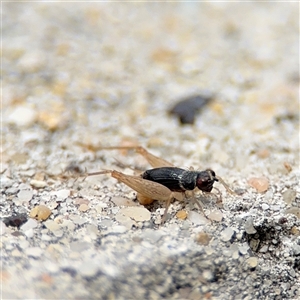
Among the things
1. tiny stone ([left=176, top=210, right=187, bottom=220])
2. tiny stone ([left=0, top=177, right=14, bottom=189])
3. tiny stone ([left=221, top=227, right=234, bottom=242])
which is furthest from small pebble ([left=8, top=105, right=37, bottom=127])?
tiny stone ([left=221, top=227, right=234, bottom=242])

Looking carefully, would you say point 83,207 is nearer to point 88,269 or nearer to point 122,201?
point 122,201

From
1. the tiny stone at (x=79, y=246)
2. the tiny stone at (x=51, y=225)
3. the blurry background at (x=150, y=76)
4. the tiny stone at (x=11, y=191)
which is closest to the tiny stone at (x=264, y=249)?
the blurry background at (x=150, y=76)

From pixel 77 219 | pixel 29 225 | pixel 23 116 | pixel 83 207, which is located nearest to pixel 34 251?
pixel 29 225

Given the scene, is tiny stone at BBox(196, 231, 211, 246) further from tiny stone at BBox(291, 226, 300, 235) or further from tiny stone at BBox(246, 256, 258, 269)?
tiny stone at BBox(291, 226, 300, 235)

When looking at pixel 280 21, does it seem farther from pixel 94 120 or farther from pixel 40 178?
pixel 40 178

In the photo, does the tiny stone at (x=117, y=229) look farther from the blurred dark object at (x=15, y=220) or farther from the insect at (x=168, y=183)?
the blurred dark object at (x=15, y=220)

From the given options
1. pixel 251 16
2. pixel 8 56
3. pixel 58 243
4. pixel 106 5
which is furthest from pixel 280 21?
pixel 58 243
